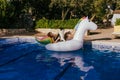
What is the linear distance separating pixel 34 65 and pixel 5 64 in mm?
1646

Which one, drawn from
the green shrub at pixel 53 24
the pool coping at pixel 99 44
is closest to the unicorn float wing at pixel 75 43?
the pool coping at pixel 99 44

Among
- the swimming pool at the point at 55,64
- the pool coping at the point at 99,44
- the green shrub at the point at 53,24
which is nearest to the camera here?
the swimming pool at the point at 55,64

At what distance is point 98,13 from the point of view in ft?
117

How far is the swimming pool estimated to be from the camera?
12831 millimetres

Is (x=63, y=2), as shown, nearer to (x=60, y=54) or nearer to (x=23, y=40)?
(x=23, y=40)

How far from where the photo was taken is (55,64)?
51.1 feet

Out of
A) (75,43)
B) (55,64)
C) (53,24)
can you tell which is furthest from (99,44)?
(53,24)

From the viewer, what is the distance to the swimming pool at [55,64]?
12.8 meters

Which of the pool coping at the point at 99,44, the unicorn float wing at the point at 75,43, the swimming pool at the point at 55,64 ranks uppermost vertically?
the unicorn float wing at the point at 75,43

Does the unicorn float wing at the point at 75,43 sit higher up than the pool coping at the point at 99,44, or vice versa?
the unicorn float wing at the point at 75,43

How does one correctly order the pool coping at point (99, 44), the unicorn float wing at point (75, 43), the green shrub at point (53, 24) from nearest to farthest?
1. the unicorn float wing at point (75, 43)
2. the pool coping at point (99, 44)
3. the green shrub at point (53, 24)

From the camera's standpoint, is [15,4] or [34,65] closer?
[34,65]

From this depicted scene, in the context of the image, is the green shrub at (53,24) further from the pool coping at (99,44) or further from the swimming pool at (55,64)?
the swimming pool at (55,64)

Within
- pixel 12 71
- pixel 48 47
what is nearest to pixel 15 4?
pixel 48 47
